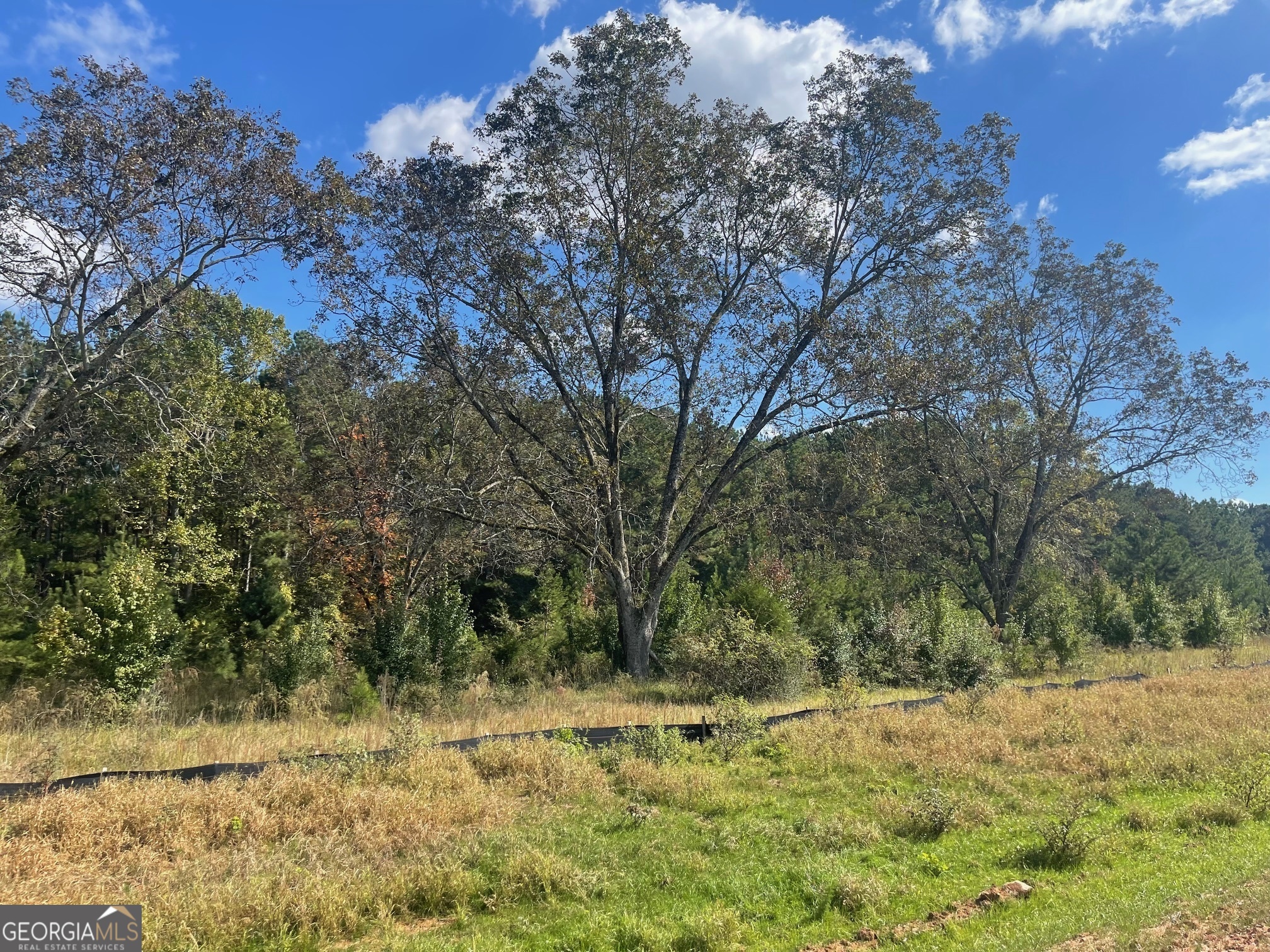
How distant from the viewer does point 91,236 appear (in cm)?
1176

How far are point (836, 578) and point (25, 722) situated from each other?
19291 mm

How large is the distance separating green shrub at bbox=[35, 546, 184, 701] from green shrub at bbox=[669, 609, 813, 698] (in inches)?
397

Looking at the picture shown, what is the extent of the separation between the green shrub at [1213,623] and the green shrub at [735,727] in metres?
23.1

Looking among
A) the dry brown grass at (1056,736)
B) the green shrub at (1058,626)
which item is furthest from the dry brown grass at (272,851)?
the green shrub at (1058,626)

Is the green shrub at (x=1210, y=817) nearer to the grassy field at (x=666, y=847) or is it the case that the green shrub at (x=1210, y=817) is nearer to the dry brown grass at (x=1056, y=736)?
the grassy field at (x=666, y=847)

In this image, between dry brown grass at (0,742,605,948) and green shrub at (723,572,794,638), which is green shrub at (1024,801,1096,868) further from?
green shrub at (723,572,794,638)

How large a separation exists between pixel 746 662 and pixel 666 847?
8561mm

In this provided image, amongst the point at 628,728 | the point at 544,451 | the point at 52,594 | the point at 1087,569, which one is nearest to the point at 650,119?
the point at 544,451

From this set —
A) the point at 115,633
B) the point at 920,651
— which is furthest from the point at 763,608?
the point at 115,633

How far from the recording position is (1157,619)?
25.9m

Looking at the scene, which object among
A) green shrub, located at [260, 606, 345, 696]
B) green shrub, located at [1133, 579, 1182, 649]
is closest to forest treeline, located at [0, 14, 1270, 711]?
green shrub, located at [260, 606, 345, 696]

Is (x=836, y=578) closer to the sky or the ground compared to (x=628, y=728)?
closer to the sky

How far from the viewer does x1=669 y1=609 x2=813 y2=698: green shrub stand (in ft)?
46.7

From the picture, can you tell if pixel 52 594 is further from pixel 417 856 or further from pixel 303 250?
pixel 417 856
